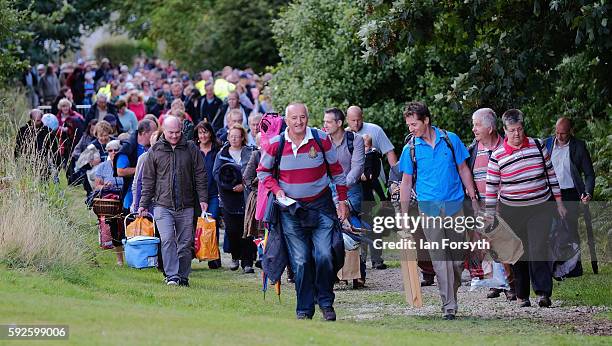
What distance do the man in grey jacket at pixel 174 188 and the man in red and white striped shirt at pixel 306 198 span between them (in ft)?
9.94

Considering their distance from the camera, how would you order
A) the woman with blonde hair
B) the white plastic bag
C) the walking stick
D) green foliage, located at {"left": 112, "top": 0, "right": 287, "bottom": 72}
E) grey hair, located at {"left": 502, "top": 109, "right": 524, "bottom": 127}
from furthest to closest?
green foliage, located at {"left": 112, "top": 0, "right": 287, "bottom": 72}, the woman with blonde hair, the walking stick, the white plastic bag, grey hair, located at {"left": 502, "top": 109, "right": 524, "bottom": 127}

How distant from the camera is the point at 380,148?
17.1m

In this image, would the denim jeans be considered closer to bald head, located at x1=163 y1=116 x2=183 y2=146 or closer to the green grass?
the green grass

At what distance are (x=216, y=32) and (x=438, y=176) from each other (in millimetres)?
32195

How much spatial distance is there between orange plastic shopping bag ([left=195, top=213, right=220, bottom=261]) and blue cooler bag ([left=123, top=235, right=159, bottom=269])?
1.91 ft

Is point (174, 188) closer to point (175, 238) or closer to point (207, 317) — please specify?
point (175, 238)

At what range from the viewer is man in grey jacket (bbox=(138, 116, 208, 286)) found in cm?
1526

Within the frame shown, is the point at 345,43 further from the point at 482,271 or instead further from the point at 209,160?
the point at 482,271

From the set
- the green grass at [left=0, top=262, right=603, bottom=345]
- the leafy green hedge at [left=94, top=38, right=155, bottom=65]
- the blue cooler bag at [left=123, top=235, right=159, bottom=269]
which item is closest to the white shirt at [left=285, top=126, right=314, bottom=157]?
the green grass at [left=0, top=262, right=603, bottom=345]

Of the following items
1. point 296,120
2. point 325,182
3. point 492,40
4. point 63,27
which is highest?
point 63,27

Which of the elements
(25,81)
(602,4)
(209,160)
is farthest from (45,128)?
(25,81)

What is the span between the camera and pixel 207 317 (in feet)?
37.8

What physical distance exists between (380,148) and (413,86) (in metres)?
5.84

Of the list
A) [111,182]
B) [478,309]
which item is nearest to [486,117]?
[478,309]
